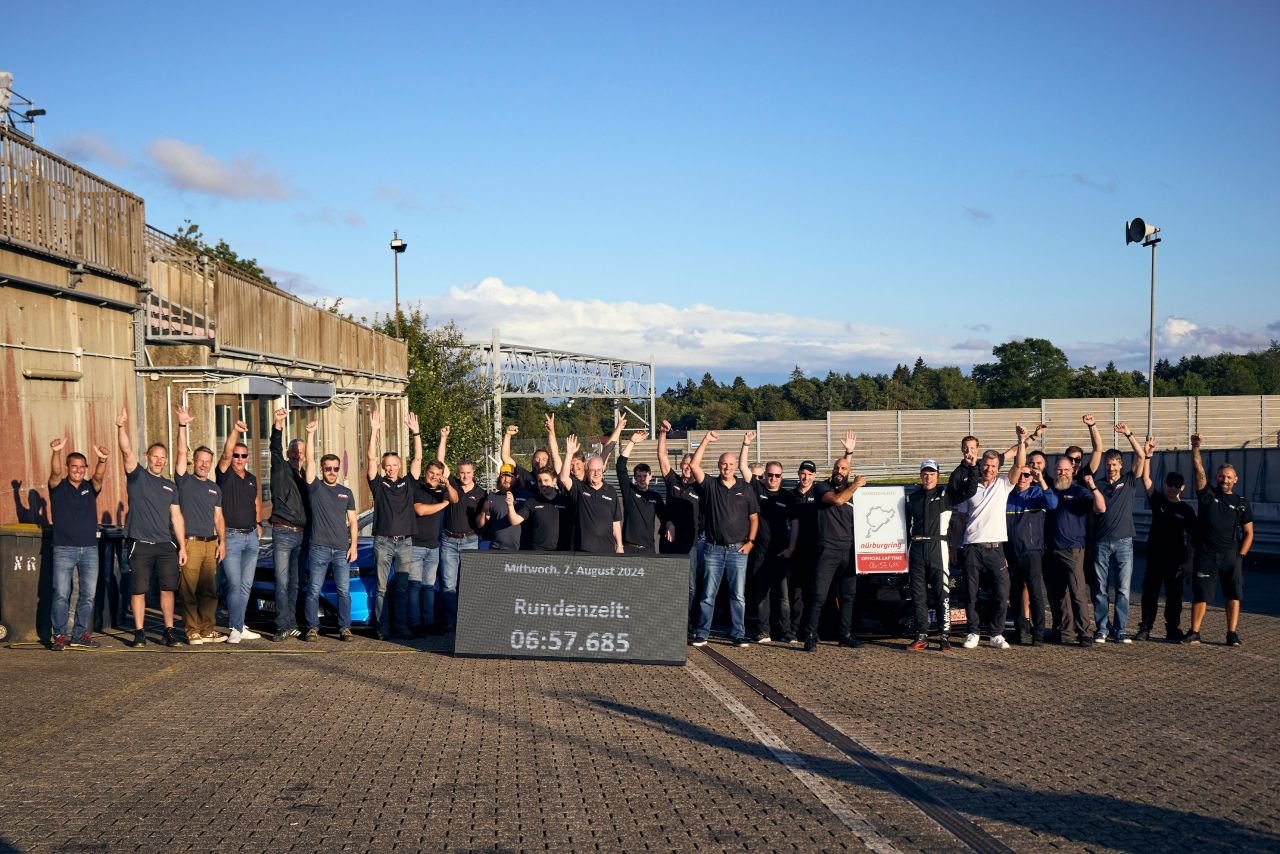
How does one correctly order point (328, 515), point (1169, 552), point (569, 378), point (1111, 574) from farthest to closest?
point (569, 378)
point (1169, 552)
point (1111, 574)
point (328, 515)

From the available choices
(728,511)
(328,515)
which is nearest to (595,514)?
(728,511)

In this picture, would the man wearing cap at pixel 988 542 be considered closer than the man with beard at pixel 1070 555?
Yes

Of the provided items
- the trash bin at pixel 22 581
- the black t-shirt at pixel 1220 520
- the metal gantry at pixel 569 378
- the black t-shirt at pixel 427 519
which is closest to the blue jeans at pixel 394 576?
the black t-shirt at pixel 427 519

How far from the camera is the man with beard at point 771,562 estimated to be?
12609 mm

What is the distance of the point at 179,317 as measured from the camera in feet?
64.1

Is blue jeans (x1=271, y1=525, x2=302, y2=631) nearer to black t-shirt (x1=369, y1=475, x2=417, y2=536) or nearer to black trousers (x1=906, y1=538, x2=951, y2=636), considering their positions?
black t-shirt (x1=369, y1=475, x2=417, y2=536)

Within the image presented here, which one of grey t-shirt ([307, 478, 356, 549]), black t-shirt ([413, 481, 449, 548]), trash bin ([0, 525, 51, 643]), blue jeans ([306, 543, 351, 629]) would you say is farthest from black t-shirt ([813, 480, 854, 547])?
trash bin ([0, 525, 51, 643])

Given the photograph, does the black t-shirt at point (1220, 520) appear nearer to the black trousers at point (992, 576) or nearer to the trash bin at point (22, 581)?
the black trousers at point (992, 576)

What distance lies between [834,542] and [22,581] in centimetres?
812

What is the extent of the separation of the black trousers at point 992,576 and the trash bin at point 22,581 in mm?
9272

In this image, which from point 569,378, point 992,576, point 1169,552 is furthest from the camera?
point 569,378

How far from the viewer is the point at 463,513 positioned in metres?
13.0

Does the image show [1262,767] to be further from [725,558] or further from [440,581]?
[440,581]

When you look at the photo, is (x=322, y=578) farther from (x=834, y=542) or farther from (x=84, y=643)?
(x=834, y=542)
